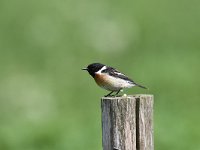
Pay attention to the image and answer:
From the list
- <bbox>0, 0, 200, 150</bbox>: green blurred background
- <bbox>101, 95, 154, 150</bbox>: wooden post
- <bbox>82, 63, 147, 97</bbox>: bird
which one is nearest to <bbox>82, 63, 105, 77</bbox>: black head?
<bbox>82, 63, 147, 97</bbox>: bird

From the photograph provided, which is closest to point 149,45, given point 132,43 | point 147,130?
point 132,43

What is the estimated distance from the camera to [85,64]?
20141mm

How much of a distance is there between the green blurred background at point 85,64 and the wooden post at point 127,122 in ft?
17.6

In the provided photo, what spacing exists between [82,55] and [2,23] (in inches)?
133

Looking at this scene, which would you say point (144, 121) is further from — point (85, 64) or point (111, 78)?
point (85, 64)

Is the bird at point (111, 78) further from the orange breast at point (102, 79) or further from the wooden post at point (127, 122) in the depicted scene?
the wooden post at point (127, 122)

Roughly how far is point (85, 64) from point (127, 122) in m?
12.5

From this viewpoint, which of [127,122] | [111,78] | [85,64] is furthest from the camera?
[85,64]

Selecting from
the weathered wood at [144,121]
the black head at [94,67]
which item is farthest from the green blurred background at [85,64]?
the weathered wood at [144,121]

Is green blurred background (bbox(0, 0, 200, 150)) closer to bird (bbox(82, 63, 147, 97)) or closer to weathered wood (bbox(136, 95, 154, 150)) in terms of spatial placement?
bird (bbox(82, 63, 147, 97))

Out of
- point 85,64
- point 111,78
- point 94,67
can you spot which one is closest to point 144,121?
point 111,78

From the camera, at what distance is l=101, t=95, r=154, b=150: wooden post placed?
25.2 ft

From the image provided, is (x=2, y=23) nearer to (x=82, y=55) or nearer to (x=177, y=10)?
(x=82, y=55)

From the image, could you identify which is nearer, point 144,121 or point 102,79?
point 144,121
